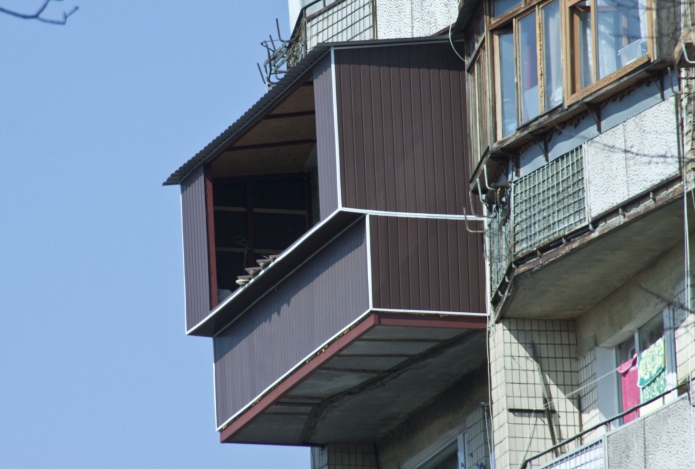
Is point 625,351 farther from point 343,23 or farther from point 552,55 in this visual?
point 343,23

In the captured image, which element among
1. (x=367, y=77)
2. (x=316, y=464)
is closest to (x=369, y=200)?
(x=367, y=77)

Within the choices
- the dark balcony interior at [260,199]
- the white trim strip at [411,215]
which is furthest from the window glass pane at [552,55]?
the dark balcony interior at [260,199]

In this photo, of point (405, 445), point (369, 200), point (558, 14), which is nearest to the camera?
point (558, 14)

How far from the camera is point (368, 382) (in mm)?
18234

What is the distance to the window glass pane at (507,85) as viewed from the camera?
50.1 ft

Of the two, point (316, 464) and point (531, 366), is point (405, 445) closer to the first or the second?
point (316, 464)

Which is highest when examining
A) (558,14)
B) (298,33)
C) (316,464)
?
(298,33)

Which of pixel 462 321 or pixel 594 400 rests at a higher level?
pixel 462 321

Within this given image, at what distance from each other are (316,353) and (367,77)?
3172mm

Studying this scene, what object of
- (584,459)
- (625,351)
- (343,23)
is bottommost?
(584,459)

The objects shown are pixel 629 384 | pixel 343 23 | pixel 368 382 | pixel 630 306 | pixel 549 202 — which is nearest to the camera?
pixel 549 202

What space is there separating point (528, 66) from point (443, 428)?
18.1 feet

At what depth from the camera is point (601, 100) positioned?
45.4 feet

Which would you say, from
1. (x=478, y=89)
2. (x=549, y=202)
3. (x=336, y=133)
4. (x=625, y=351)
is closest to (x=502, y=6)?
(x=478, y=89)
